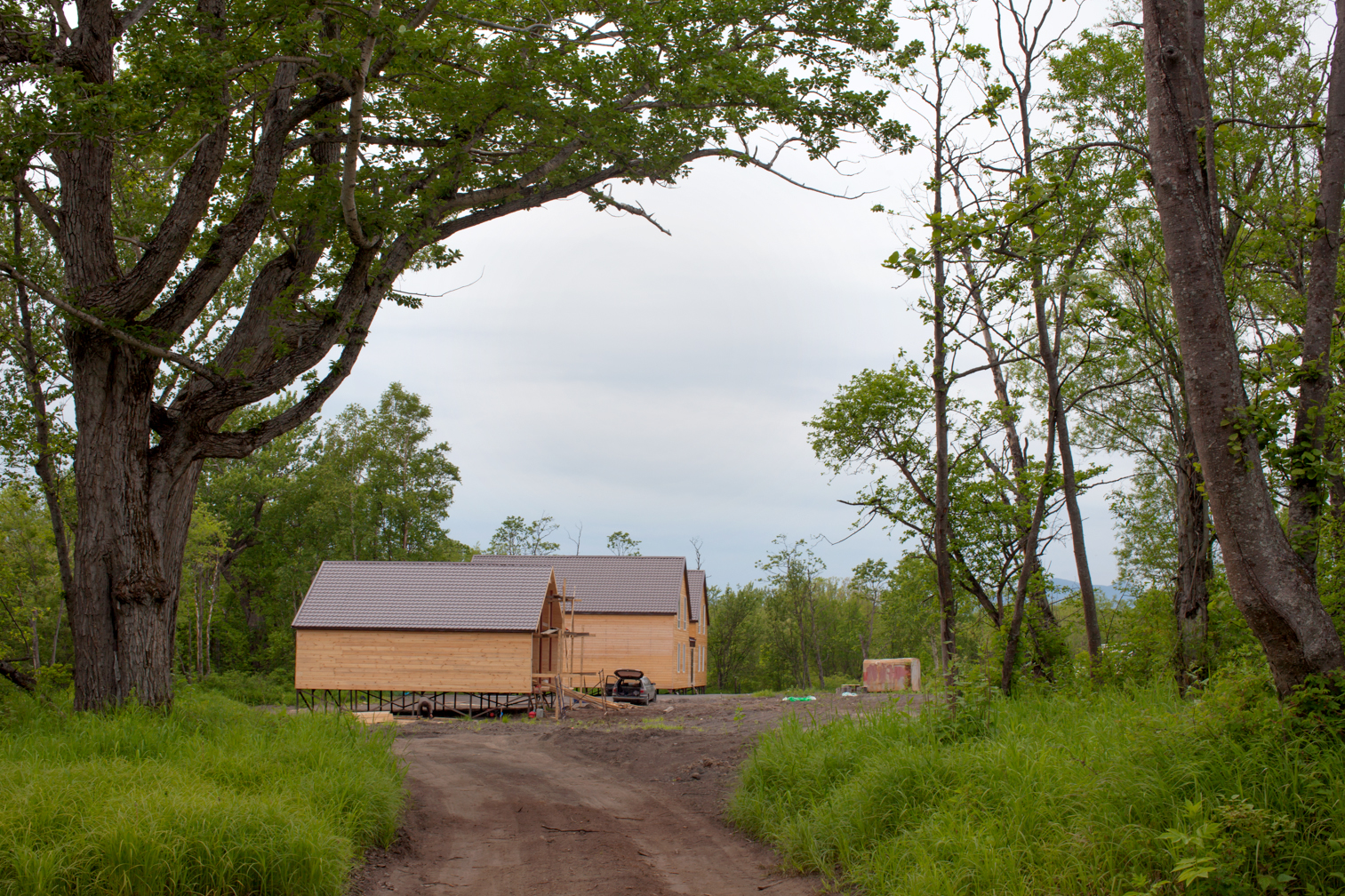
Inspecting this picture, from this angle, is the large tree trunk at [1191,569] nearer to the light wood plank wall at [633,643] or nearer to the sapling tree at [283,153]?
the sapling tree at [283,153]

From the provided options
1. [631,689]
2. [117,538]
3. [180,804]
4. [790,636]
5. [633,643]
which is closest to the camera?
[180,804]

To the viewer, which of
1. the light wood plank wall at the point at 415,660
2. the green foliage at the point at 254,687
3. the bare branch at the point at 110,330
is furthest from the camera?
the green foliage at the point at 254,687

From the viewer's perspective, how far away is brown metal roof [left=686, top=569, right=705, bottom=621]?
131 feet

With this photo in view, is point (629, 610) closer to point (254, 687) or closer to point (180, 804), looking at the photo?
point (254, 687)

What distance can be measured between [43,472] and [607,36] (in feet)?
30.0

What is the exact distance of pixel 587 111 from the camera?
30.3ft

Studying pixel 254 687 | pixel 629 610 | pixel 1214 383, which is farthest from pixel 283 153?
pixel 254 687

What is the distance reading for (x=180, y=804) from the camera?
16.3 ft

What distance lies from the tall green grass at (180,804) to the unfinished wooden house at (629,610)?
24.1 meters

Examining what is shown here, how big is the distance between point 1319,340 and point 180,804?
24.9ft

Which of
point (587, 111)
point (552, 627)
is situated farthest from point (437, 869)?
point (552, 627)

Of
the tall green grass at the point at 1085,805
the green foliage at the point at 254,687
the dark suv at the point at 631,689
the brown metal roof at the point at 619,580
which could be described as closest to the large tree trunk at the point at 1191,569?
the tall green grass at the point at 1085,805

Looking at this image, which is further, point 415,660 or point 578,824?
point 415,660

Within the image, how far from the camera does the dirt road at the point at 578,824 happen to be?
5840 mm
